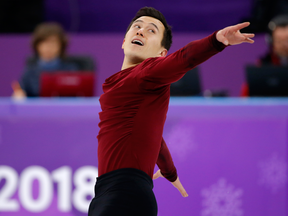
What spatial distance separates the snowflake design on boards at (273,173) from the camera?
2.18m

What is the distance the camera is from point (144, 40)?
1.19 m

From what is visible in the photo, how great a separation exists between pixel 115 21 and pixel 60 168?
10.5ft

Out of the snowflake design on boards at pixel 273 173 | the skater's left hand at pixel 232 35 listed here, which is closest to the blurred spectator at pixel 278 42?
the snowflake design on boards at pixel 273 173

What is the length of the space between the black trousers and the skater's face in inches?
14.3

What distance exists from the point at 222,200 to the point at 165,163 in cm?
99

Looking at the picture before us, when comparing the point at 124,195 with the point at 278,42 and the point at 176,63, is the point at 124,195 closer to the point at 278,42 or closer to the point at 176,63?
the point at 176,63

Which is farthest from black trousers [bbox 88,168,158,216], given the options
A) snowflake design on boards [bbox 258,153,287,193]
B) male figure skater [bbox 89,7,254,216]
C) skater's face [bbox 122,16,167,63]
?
snowflake design on boards [bbox 258,153,287,193]

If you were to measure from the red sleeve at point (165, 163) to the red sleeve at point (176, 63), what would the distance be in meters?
0.23

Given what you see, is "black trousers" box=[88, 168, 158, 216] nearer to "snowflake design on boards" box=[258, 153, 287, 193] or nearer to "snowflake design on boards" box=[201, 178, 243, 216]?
"snowflake design on boards" box=[201, 178, 243, 216]

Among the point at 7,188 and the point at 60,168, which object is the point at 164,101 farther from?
the point at 7,188

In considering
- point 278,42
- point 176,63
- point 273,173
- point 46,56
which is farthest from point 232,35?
point 46,56

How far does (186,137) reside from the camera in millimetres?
2160

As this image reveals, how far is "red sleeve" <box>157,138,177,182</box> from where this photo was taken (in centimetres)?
119

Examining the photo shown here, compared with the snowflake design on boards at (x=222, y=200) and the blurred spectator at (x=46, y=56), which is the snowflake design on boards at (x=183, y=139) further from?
the blurred spectator at (x=46, y=56)
